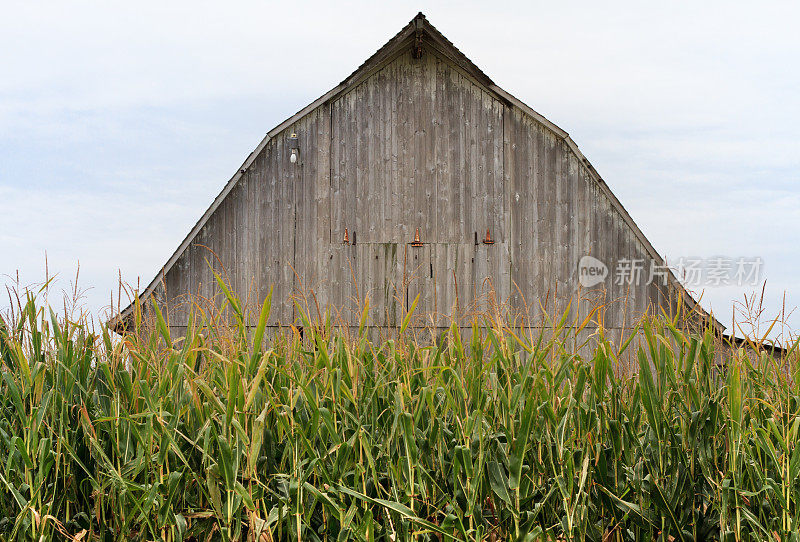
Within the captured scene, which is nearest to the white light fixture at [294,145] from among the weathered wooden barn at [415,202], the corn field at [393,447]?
the weathered wooden barn at [415,202]

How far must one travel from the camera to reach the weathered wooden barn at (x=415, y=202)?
12.2 metres

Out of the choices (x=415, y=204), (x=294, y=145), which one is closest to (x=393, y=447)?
(x=415, y=204)

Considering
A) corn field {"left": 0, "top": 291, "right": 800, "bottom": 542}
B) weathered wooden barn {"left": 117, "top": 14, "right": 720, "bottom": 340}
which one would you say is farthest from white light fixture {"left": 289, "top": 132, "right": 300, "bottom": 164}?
corn field {"left": 0, "top": 291, "right": 800, "bottom": 542}

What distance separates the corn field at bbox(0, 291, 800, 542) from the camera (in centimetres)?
350

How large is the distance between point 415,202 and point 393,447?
8.81 m

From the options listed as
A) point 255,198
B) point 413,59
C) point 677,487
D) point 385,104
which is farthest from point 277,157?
point 677,487

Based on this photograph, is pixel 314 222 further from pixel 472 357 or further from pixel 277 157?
pixel 472 357

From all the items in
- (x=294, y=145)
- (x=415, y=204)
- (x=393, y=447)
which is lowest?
(x=393, y=447)

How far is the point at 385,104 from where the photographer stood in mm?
12328

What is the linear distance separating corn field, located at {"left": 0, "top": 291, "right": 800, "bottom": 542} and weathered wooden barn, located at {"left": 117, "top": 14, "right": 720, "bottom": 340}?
26.8ft

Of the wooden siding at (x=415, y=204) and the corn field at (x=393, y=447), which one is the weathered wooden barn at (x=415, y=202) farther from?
the corn field at (x=393, y=447)

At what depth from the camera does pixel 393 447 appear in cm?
364

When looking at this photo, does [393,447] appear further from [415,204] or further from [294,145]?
[294,145]

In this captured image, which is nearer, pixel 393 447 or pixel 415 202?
pixel 393 447
